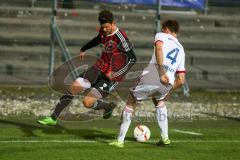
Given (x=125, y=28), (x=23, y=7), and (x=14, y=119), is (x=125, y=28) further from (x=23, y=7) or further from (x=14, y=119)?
(x=14, y=119)

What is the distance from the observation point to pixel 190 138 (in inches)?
521

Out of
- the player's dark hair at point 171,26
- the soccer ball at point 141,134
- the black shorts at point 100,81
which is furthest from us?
the black shorts at point 100,81

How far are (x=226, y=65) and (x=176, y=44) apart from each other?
392 inches

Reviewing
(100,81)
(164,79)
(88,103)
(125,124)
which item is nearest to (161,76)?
(164,79)

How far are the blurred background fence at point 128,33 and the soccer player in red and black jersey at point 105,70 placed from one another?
6.68 m

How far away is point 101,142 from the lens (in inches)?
482

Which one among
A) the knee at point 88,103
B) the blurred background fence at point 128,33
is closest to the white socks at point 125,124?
the knee at point 88,103

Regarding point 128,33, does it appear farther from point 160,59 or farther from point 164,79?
point 160,59

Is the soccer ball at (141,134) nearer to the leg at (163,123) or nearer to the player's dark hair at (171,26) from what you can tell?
the leg at (163,123)

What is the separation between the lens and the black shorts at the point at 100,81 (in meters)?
13.0

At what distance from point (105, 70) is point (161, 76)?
176 centimetres

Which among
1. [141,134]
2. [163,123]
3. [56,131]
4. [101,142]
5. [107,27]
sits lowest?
[56,131]

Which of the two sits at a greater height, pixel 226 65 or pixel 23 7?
pixel 23 7

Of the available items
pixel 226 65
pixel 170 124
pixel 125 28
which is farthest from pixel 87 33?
pixel 170 124
